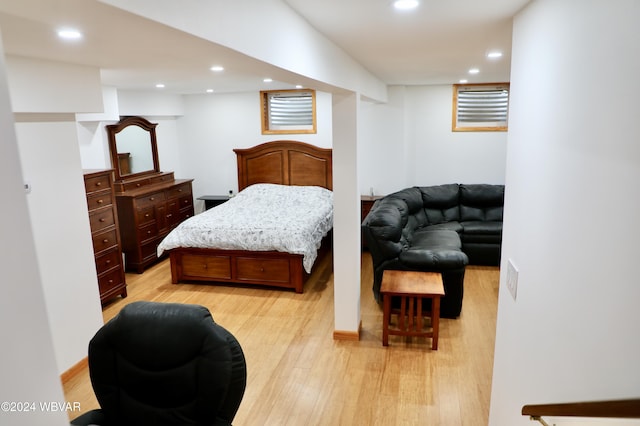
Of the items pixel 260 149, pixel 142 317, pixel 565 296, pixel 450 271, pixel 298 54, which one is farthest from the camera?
pixel 260 149

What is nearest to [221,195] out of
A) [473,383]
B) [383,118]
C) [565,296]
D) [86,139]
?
[86,139]

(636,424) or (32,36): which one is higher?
(32,36)

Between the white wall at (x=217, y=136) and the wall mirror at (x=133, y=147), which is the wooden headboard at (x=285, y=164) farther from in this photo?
the wall mirror at (x=133, y=147)

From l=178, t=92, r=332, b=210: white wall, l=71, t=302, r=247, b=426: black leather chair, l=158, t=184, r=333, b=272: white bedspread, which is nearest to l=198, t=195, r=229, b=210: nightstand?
l=178, t=92, r=332, b=210: white wall

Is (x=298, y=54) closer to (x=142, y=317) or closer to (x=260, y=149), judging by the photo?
(x=142, y=317)

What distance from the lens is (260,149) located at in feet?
22.9

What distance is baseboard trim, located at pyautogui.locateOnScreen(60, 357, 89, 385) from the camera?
3473 millimetres

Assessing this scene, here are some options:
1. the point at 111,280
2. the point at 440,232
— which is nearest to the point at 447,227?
the point at 440,232

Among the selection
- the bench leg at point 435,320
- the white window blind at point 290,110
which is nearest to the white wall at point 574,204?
the bench leg at point 435,320

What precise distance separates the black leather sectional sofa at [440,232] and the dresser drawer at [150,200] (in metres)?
2.99

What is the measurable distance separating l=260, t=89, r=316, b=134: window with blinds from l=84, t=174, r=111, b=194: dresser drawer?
9.58 feet

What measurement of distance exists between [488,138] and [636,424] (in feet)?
19.8

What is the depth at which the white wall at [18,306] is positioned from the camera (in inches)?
23.4

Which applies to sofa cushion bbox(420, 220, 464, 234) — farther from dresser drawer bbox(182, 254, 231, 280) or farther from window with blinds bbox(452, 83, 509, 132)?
dresser drawer bbox(182, 254, 231, 280)
